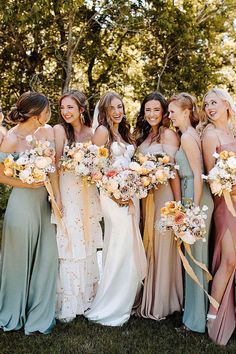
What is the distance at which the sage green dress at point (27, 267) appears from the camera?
498 cm

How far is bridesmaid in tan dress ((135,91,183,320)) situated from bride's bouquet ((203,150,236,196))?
2.57 feet

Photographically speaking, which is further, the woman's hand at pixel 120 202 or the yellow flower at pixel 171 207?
the woman's hand at pixel 120 202

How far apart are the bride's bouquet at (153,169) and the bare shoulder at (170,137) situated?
39 centimetres

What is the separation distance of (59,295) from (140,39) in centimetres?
1188

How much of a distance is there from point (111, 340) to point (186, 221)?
57.3 inches

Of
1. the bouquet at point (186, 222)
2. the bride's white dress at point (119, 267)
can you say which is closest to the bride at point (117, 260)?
the bride's white dress at point (119, 267)

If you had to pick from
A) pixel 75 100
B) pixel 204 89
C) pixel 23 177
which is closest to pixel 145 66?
pixel 204 89

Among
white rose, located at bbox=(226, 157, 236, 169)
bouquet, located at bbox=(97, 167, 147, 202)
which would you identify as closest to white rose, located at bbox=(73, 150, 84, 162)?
bouquet, located at bbox=(97, 167, 147, 202)

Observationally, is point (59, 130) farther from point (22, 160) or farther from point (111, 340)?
point (111, 340)

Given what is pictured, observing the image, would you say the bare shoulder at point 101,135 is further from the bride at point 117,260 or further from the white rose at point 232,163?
the white rose at point 232,163

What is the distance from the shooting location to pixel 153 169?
16.2ft

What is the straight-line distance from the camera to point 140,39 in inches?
612

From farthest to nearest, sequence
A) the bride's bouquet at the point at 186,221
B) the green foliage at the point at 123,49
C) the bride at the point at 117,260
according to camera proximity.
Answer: the green foliage at the point at 123,49 < the bride at the point at 117,260 < the bride's bouquet at the point at 186,221

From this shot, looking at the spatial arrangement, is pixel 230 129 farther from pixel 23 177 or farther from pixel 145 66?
pixel 145 66
